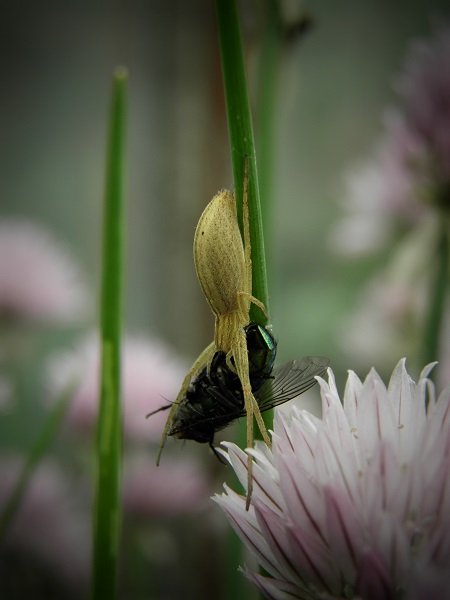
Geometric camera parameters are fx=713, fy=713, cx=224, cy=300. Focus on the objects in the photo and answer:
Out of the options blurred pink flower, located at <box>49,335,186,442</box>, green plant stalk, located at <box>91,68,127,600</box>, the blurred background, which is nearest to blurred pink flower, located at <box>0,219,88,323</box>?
blurred pink flower, located at <box>49,335,186,442</box>

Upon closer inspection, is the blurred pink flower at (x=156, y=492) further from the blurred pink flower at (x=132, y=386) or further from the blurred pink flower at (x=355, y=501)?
the blurred pink flower at (x=355, y=501)

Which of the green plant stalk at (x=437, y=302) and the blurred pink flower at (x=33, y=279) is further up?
the blurred pink flower at (x=33, y=279)

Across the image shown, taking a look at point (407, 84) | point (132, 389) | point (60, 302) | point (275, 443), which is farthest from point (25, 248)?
point (275, 443)

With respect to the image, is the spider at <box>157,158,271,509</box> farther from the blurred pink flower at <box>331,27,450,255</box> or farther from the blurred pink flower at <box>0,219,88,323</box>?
the blurred pink flower at <box>0,219,88,323</box>

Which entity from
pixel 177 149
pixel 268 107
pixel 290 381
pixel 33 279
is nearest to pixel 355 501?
pixel 290 381

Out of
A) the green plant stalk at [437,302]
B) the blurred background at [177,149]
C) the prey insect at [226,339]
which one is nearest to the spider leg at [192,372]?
the prey insect at [226,339]
